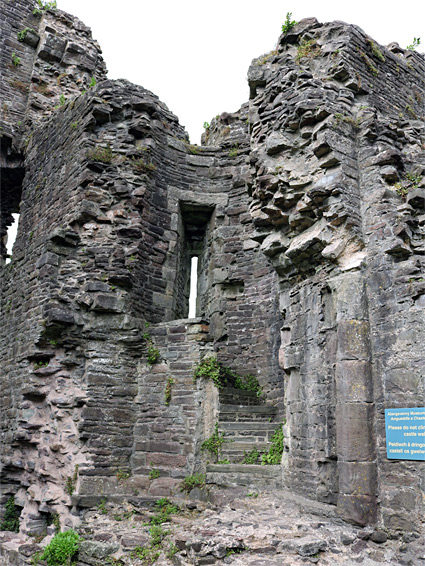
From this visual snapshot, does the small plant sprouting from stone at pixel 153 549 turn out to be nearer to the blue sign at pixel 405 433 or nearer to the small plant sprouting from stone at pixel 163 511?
the small plant sprouting from stone at pixel 163 511

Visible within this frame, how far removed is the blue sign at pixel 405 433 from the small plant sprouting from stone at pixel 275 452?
2866 mm

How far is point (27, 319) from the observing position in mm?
10523

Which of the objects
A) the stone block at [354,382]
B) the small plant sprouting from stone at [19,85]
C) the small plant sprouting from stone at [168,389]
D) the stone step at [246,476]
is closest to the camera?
the stone block at [354,382]

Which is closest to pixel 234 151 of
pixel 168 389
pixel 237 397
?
pixel 237 397

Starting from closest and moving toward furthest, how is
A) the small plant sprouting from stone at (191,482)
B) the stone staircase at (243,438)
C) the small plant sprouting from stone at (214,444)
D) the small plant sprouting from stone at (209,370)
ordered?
the stone staircase at (243,438)
the small plant sprouting from stone at (191,482)
the small plant sprouting from stone at (214,444)
the small plant sprouting from stone at (209,370)

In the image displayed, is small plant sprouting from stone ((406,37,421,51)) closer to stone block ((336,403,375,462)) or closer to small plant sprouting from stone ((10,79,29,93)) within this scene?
stone block ((336,403,375,462))

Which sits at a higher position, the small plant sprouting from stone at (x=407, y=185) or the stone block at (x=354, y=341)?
the small plant sprouting from stone at (x=407, y=185)

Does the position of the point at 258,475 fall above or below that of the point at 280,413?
below

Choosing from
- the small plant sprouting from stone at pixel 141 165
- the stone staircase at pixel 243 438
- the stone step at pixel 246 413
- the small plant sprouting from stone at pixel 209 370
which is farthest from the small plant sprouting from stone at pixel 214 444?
the small plant sprouting from stone at pixel 141 165

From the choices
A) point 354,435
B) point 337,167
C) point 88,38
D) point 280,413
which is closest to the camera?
point 354,435

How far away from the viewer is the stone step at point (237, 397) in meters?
9.98

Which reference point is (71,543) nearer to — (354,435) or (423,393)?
(354,435)

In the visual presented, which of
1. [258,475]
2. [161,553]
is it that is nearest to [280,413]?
[258,475]

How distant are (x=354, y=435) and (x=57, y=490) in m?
5.82
